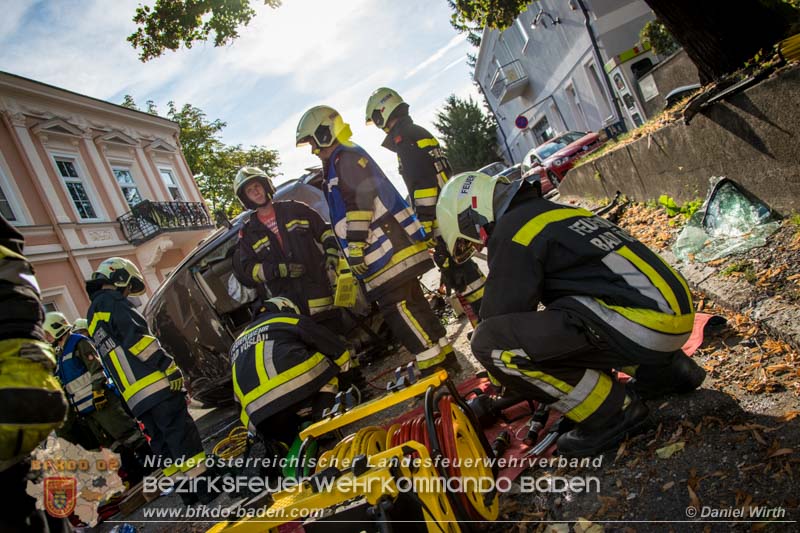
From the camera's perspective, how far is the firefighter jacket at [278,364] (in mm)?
3321

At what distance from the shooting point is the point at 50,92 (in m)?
16.5

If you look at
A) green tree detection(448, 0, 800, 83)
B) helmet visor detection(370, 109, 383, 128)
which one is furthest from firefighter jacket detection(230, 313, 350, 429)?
green tree detection(448, 0, 800, 83)

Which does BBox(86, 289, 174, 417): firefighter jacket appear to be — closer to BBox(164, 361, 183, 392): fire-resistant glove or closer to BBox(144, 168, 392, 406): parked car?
BBox(164, 361, 183, 392): fire-resistant glove

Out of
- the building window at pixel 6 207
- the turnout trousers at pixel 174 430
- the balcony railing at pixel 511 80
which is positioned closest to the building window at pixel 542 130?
the balcony railing at pixel 511 80

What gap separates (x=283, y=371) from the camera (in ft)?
11.0

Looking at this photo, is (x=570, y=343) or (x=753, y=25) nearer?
(x=570, y=343)

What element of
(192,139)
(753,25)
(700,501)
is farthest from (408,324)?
(192,139)

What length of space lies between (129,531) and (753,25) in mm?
6699

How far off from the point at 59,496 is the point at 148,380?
7.67 feet

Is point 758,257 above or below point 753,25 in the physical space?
below

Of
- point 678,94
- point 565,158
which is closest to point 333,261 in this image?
point 678,94

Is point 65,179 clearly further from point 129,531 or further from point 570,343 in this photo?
point 570,343

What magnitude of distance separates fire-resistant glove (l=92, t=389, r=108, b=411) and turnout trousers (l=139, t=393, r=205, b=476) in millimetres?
1600

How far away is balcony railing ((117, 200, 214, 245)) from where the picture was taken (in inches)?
709
